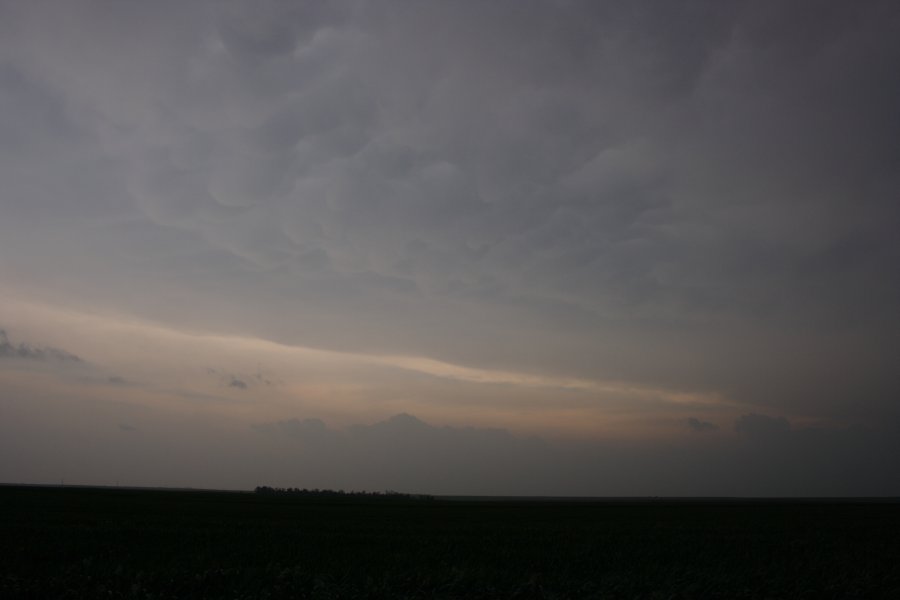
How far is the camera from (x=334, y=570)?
22.4 metres

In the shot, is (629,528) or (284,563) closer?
(284,563)

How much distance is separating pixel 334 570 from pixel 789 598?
16.3 metres

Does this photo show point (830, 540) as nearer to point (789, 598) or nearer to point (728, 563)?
point (728, 563)

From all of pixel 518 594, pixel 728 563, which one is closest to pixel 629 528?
pixel 728 563

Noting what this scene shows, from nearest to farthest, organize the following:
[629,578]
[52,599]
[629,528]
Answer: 1. [52,599]
2. [629,578]
3. [629,528]

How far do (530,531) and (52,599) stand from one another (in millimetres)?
28967

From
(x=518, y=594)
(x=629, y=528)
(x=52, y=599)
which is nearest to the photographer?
(x=52, y=599)

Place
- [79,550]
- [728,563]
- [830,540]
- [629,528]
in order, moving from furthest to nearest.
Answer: [629,528]
[830,540]
[728,563]
[79,550]

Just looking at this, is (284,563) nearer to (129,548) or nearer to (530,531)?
(129,548)

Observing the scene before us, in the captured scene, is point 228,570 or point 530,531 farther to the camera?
point 530,531

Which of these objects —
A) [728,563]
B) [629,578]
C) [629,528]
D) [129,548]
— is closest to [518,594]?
[629,578]

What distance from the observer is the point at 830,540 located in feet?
122

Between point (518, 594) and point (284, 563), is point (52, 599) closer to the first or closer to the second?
point (284, 563)

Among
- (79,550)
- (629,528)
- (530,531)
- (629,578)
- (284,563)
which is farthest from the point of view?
(629,528)
